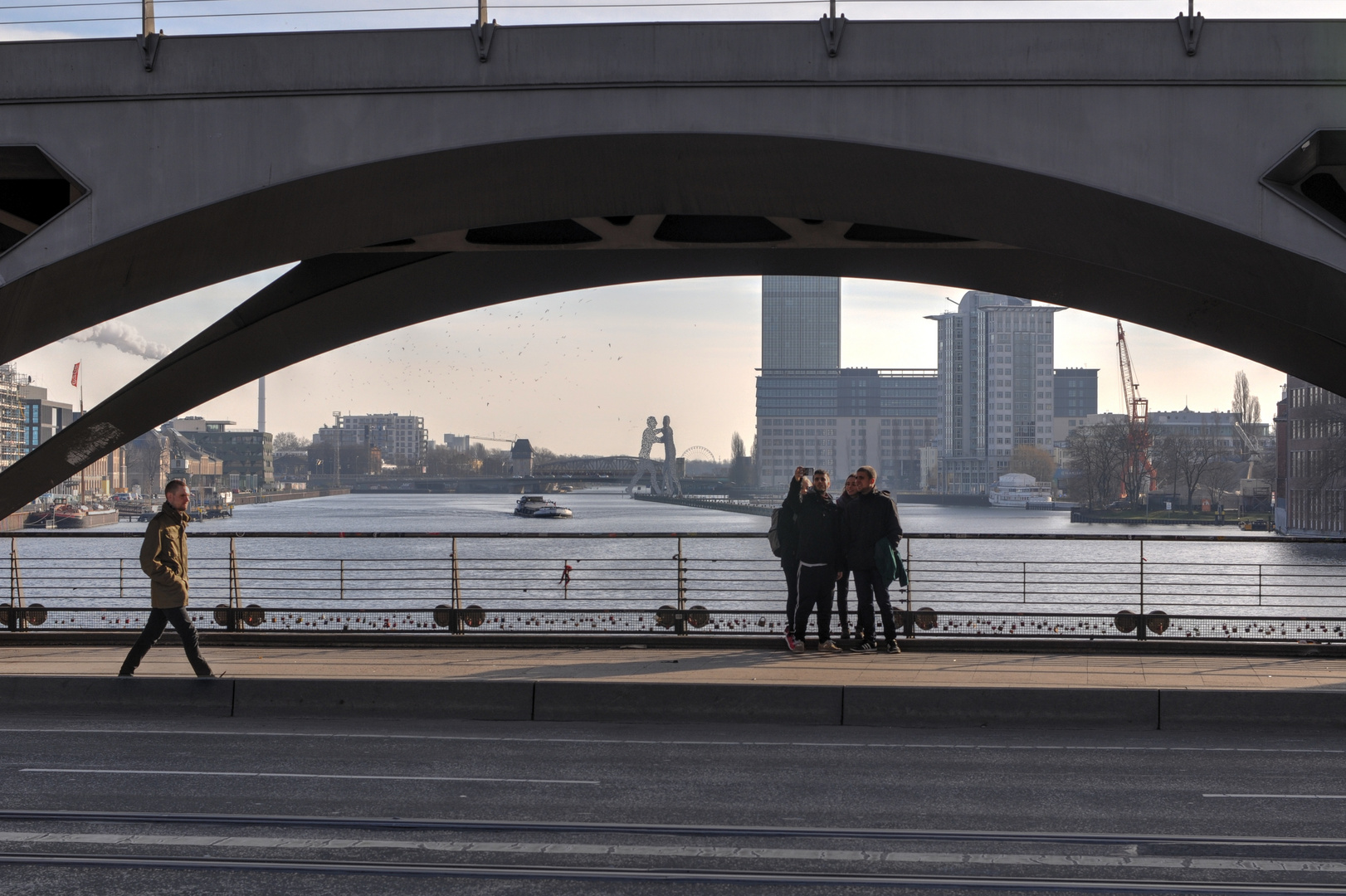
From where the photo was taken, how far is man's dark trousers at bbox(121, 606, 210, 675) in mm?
9461

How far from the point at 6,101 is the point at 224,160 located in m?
2.13

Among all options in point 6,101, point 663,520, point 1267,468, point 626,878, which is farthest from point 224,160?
point 1267,468

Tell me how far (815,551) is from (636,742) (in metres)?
3.53

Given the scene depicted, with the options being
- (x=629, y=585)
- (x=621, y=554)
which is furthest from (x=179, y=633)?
(x=621, y=554)

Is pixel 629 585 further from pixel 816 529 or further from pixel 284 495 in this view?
pixel 284 495

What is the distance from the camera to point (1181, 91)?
10.1m

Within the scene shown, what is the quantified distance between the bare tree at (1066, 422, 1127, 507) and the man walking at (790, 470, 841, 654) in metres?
118

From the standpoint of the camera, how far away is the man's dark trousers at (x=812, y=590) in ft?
36.8

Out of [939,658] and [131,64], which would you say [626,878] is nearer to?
[939,658]

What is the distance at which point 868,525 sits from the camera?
11.1 meters

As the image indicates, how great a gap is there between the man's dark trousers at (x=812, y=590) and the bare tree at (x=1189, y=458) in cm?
11690

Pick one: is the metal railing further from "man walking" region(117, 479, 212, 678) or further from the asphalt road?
the asphalt road

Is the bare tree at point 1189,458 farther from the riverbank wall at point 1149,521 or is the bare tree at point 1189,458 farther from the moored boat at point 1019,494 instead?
the moored boat at point 1019,494

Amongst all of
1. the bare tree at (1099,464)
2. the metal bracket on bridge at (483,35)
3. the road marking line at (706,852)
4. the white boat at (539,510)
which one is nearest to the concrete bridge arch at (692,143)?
the metal bracket on bridge at (483,35)
